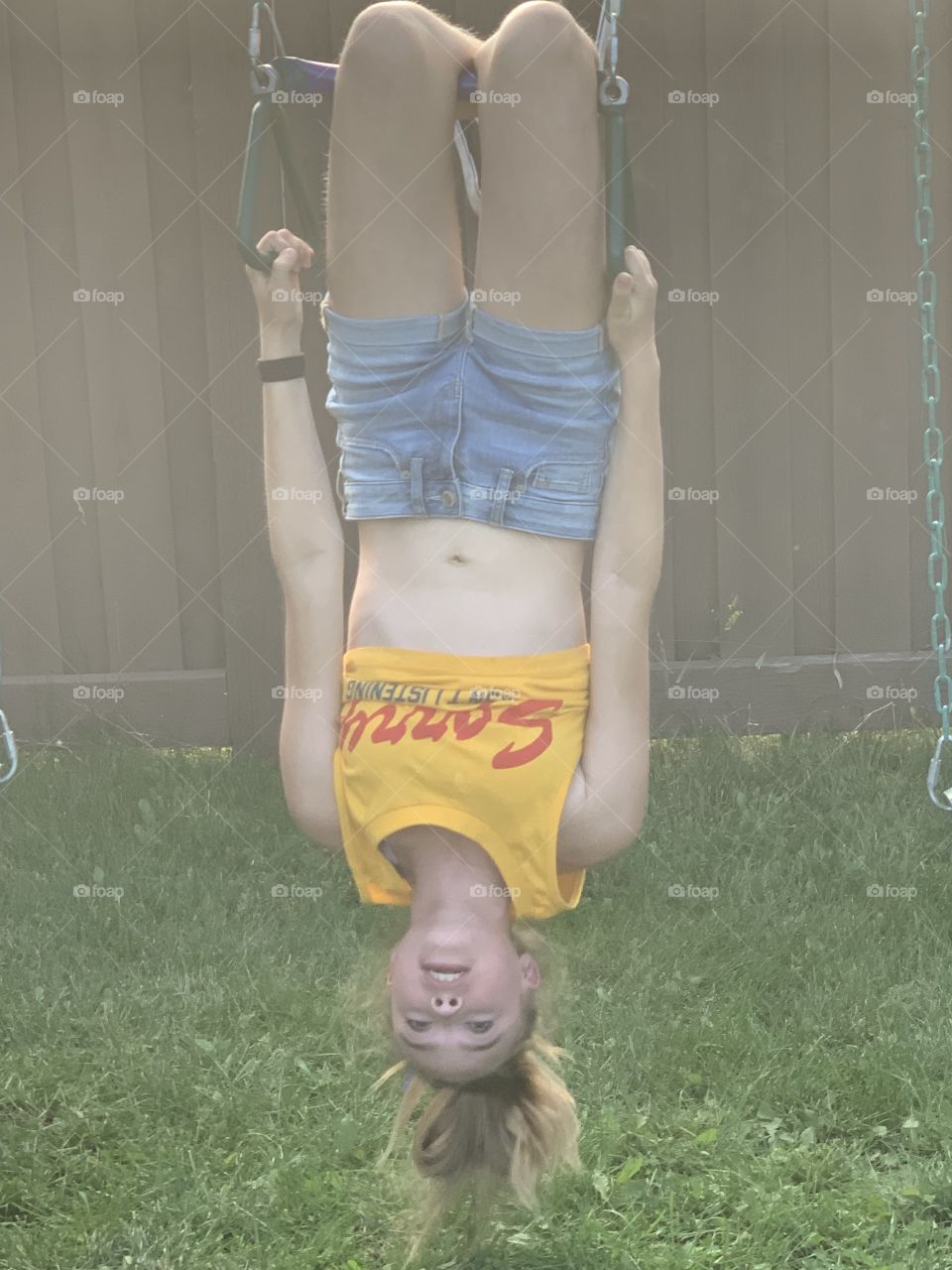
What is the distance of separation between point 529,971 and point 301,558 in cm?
77

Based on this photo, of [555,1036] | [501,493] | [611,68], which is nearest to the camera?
[611,68]

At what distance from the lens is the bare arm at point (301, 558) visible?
2.24m

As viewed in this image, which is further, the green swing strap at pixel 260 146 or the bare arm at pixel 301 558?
the bare arm at pixel 301 558

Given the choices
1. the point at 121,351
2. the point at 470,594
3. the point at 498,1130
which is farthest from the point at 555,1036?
the point at 121,351

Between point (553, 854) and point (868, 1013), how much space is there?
4.02ft

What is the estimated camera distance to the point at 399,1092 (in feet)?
9.85

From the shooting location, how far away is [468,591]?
7.45 ft

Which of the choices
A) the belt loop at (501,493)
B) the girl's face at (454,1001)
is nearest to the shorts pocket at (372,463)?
the belt loop at (501,493)

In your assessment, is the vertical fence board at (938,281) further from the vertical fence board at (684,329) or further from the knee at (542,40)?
the knee at (542,40)

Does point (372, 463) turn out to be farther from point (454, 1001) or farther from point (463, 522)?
point (454, 1001)

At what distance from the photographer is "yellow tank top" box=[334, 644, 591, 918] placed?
2.21 m

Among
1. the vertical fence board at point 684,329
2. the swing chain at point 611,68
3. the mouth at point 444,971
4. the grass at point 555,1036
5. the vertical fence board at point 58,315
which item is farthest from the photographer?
the vertical fence board at point 684,329

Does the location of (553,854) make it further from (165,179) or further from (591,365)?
(165,179)

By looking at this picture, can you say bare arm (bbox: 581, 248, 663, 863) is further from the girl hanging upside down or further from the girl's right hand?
the girl's right hand
